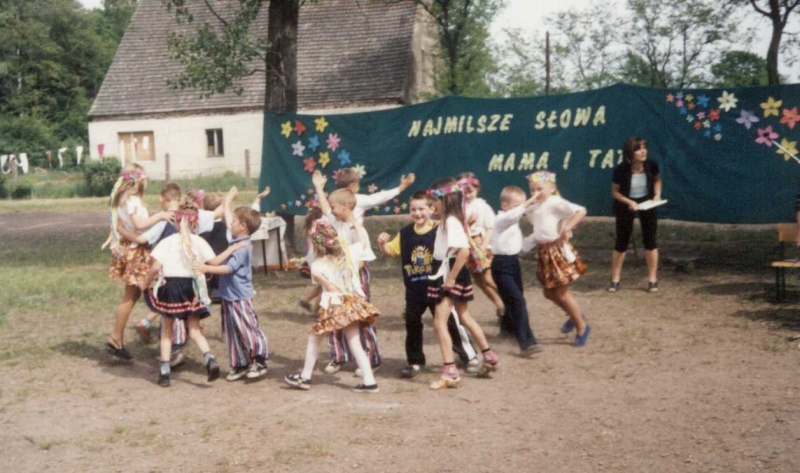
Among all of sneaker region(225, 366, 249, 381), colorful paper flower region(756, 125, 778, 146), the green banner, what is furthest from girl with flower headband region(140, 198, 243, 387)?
colorful paper flower region(756, 125, 778, 146)

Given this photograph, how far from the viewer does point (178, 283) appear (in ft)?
24.6

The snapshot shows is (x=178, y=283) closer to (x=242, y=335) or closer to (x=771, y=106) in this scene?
(x=242, y=335)

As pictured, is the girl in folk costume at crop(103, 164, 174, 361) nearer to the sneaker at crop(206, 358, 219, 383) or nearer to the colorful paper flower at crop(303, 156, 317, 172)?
the sneaker at crop(206, 358, 219, 383)

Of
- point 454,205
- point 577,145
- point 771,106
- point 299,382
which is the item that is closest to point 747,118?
point 771,106

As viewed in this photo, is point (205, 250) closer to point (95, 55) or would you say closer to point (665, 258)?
point (665, 258)

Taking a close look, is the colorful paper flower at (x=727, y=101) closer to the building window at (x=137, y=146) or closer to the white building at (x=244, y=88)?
the white building at (x=244, y=88)

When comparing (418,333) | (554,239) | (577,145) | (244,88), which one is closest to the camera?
(418,333)

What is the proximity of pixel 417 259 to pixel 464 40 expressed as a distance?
23.4 metres

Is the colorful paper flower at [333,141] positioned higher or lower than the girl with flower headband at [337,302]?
higher

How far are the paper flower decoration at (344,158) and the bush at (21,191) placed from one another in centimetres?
2492

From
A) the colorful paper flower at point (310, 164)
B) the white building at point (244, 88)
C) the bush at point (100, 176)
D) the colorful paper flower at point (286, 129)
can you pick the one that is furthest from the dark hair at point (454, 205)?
the bush at point (100, 176)

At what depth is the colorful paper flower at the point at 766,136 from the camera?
35.9ft

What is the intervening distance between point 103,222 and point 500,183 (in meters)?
13.3

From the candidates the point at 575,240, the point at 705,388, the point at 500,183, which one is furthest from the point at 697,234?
the point at 705,388
